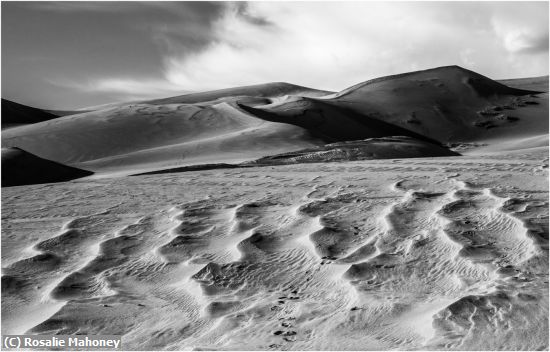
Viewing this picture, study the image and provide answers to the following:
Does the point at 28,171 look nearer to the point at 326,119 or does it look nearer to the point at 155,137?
the point at 155,137

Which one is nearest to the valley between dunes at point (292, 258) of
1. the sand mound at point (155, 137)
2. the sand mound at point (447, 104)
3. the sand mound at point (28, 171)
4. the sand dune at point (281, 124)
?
the sand mound at point (28, 171)

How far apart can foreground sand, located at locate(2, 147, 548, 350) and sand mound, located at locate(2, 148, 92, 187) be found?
5.78 meters

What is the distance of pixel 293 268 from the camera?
327 centimetres

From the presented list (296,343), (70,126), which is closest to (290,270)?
(296,343)

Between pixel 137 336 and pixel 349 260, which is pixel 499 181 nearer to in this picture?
pixel 349 260

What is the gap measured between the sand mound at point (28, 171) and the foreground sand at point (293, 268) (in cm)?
578

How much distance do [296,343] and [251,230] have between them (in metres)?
1.59

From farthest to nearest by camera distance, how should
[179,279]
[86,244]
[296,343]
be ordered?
1. [86,244]
2. [179,279]
3. [296,343]

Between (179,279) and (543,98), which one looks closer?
(179,279)

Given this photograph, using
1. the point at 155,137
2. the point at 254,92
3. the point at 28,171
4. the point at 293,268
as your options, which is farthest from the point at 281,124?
the point at 254,92

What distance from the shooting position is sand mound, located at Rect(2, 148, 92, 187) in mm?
10664

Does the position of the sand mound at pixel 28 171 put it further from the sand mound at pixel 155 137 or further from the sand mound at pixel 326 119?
the sand mound at pixel 326 119

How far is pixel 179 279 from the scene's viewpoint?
3191 mm

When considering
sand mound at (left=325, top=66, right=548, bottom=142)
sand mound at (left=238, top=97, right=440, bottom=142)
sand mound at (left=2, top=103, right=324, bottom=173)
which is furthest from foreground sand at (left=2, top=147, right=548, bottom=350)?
sand mound at (left=325, top=66, right=548, bottom=142)
